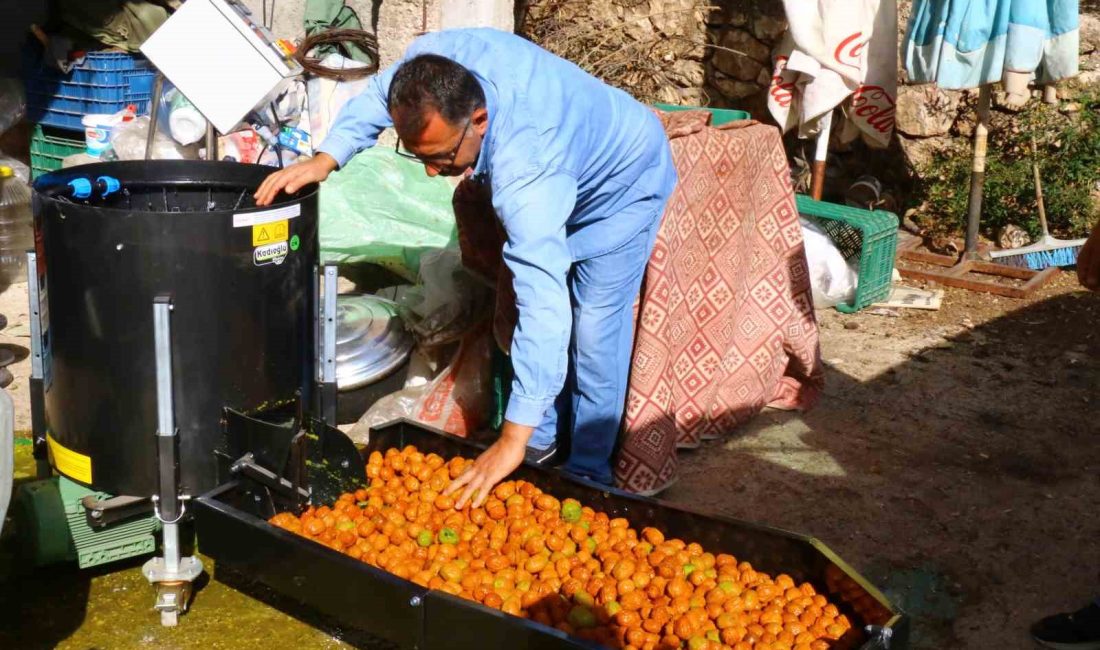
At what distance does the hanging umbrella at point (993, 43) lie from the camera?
5.64m

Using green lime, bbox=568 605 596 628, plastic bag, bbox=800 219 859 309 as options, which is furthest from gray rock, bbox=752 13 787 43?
green lime, bbox=568 605 596 628

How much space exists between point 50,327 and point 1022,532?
3013 mm

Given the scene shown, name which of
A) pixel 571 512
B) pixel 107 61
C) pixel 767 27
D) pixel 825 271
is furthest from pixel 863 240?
pixel 107 61

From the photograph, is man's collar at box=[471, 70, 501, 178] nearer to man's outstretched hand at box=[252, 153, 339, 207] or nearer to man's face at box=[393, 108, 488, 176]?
man's face at box=[393, 108, 488, 176]

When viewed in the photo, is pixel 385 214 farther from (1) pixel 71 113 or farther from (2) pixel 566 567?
(2) pixel 566 567

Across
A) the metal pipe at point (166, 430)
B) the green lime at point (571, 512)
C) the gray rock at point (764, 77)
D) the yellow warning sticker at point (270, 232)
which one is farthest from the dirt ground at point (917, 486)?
the gray rock at point (764, 77)

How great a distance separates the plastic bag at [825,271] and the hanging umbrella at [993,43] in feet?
3.54

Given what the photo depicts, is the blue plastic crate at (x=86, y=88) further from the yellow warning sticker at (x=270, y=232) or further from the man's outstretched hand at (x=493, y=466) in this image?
the man's outstretched hand at (x=493, y=466)

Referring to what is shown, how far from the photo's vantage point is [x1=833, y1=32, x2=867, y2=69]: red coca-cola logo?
6016mm

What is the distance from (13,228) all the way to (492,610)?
4.27 metres

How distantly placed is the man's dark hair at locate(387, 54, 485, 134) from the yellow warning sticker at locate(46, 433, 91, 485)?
1.20 m

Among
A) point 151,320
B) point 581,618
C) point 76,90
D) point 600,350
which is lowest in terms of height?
point 581,618

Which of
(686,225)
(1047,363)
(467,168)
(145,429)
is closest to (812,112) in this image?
(1047,363)

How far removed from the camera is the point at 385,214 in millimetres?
5203
